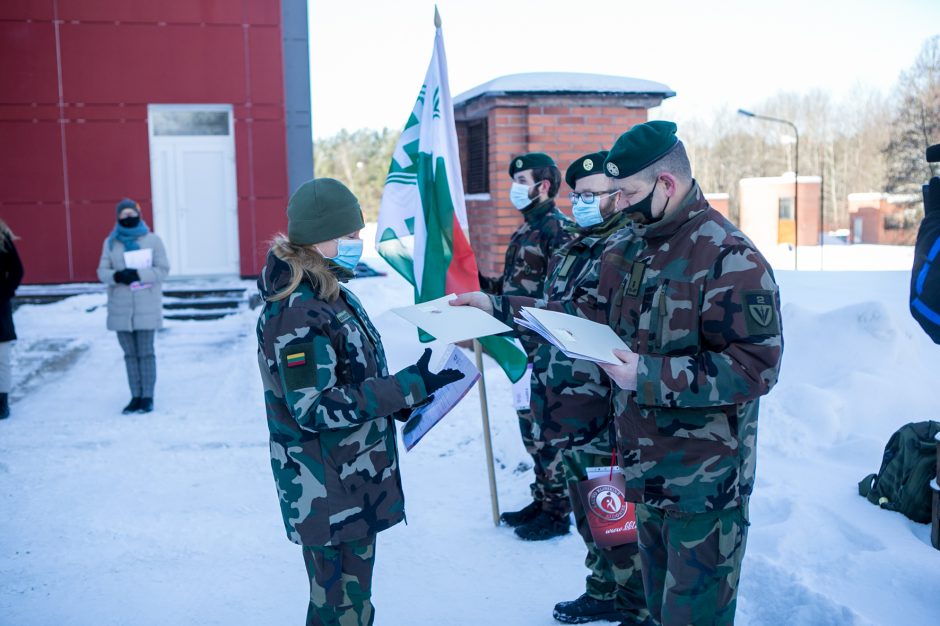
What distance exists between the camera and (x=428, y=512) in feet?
16.7

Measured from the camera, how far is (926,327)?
9.17 feet

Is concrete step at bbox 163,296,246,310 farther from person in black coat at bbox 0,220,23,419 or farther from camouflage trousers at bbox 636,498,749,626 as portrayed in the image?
camouflage trousers at bbox 636,498,749,626

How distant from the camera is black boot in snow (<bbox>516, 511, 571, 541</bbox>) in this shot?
456 cm

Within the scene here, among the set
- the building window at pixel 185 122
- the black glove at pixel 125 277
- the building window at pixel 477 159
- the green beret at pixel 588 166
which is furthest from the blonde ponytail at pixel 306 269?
the building window at pixel 185 122

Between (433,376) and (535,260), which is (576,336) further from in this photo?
(535,260)

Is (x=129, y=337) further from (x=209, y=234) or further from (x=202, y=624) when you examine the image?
(x=209, y=234)

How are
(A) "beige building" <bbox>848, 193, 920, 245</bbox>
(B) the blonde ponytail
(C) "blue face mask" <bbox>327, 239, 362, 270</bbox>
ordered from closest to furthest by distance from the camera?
1. (B) the blonde ponytail
2. (C) "blue face mask" <bbox>327, 239, 362, 270</bbox>
3. (A) "beige building" <bbox>848, 193, 920, 245</bbox>

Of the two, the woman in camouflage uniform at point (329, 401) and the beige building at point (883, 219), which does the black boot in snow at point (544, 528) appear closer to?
the woman in camouflage uniform at point (329, 401)

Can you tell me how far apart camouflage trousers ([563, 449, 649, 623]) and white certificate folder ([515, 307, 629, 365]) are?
43.4 inches

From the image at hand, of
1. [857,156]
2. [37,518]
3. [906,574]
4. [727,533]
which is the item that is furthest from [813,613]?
[857,156]

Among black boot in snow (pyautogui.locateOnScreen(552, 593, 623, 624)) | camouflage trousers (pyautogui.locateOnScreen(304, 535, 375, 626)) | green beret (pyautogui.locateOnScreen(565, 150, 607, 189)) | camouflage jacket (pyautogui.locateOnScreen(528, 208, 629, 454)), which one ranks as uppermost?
green beret (pyautogui.locateOnScreen(565, 150, 607, 189))

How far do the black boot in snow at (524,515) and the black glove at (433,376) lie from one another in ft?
7.27

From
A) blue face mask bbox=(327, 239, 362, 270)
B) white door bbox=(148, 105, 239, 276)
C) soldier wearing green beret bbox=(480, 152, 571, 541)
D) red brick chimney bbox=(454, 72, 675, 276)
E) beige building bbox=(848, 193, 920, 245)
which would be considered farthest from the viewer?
→ beige building bbox=(848, 193, 920, 245)

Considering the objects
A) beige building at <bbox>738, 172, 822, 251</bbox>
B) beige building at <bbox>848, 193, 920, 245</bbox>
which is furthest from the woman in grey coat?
beige building at <bbox>848, 193, 920, 245</bbox>
